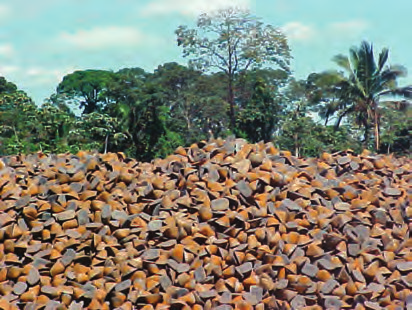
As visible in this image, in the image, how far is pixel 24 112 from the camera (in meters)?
20.2

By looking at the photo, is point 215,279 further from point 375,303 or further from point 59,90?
point 59,90

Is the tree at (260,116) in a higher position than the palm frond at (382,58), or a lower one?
lower

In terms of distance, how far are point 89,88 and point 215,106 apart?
242 inches

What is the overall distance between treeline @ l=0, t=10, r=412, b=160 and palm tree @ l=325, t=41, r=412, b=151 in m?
0.04

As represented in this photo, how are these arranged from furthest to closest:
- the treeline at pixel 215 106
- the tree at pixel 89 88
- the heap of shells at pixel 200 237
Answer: the tree at pixel 89 88 < the treeline at pixel 215 106 < the heap of shells at pixel 200 237

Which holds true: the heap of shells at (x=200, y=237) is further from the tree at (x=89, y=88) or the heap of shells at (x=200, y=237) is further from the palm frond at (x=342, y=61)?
the tree at (x=89, y=88)

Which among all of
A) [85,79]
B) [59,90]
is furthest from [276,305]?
[59,90]

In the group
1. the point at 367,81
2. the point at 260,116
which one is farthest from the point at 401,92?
the point at 260,116

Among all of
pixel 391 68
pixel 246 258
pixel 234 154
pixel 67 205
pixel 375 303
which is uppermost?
pixel 391 68

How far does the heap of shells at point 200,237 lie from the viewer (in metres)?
2.82

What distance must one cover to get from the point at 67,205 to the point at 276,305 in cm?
115

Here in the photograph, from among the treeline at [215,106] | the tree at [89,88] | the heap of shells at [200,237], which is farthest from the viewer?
the tree at [89,88]

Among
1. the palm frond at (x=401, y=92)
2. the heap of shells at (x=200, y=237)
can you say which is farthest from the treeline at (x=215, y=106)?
the heap of shells at (x=200, y=237)

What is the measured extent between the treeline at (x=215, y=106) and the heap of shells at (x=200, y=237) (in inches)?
581
